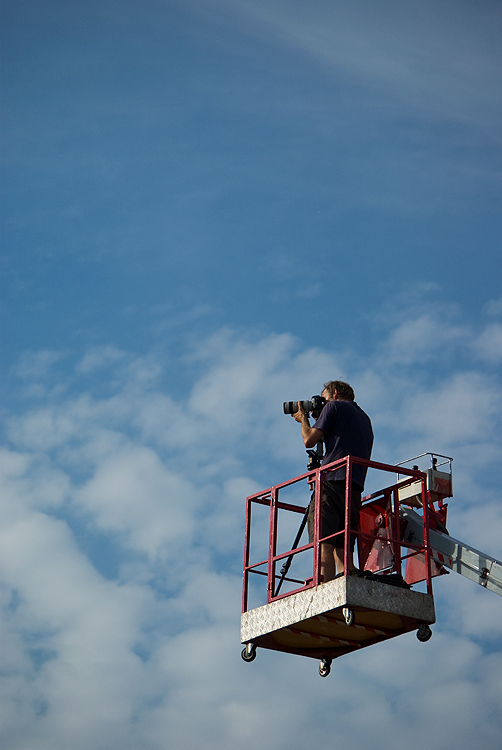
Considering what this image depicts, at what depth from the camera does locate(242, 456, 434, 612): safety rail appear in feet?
35.2

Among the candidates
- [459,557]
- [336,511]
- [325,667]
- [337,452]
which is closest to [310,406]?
[337,452]

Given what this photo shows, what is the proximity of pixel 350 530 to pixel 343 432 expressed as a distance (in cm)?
129

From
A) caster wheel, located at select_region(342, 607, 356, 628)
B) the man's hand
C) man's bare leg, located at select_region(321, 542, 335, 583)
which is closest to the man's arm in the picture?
the man's hand

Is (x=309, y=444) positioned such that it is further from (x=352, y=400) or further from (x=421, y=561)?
(x=421, y=561)

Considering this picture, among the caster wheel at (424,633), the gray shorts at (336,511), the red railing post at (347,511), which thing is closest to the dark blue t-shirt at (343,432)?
the gray shorts at (336,511)

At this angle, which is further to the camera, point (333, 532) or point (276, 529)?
point (276, 529)

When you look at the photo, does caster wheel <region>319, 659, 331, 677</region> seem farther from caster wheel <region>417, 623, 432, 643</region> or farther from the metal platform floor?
caster wheel <region>417, 623, 432, 643</region>

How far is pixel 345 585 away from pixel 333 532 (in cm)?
82

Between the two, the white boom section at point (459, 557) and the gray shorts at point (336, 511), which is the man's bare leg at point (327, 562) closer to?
the gray shorts at point (336, 511)

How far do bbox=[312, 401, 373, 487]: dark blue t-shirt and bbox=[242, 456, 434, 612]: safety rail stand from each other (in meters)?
0.29

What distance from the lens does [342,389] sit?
1187 centimetres

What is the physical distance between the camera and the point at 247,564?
1200cm

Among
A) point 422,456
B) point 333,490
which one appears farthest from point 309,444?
point 422,456

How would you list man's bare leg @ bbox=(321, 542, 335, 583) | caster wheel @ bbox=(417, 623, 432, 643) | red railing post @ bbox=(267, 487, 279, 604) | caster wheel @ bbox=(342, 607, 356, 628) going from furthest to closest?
red railing post @ bbox=(267, 487, 279, 604) < caster wheel @ bbox=(417, 623, 432, 643) < man's bare leg @ bbox=(321, 542, 335, 583) < caster wheel @ bbox=(342, 607, 356, 628)
